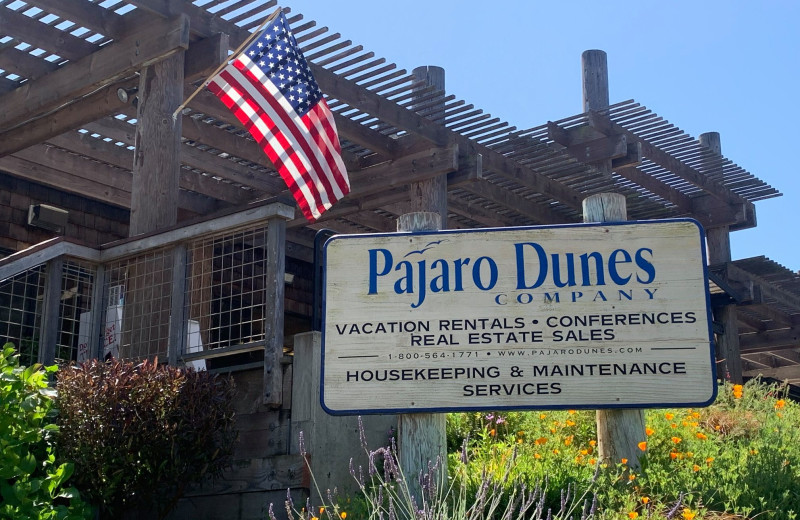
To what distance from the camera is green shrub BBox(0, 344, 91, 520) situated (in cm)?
515

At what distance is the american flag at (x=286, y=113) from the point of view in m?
7.41

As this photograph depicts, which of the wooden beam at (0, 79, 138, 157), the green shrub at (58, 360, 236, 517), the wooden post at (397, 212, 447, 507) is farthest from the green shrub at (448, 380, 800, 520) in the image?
the wooden beam at (0, 79, 138, 157)

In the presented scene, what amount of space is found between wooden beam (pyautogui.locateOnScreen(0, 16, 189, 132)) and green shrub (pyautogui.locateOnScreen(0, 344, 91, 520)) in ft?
12.4

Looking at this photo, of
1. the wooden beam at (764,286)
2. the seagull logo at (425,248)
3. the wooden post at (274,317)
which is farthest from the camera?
the wooden beam at (764,286)

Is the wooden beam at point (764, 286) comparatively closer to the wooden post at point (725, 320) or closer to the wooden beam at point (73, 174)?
the wooden post at point (725, 320)

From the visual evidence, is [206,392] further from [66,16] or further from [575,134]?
[575,134]

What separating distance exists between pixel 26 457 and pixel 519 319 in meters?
2.72

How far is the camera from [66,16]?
8.45 metres

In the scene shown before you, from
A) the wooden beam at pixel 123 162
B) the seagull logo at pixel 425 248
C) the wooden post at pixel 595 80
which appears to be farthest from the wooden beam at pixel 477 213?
the seagull logo at pixel 425 248

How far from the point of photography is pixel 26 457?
531 cm

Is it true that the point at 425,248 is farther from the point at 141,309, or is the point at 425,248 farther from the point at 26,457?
the point at 141,309

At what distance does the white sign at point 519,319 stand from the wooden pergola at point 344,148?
400 cm

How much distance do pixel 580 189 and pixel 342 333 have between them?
8327 millimetres

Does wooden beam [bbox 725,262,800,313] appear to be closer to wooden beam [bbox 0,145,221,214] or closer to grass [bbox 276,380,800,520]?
grass [bbox 276,380,800,520]
